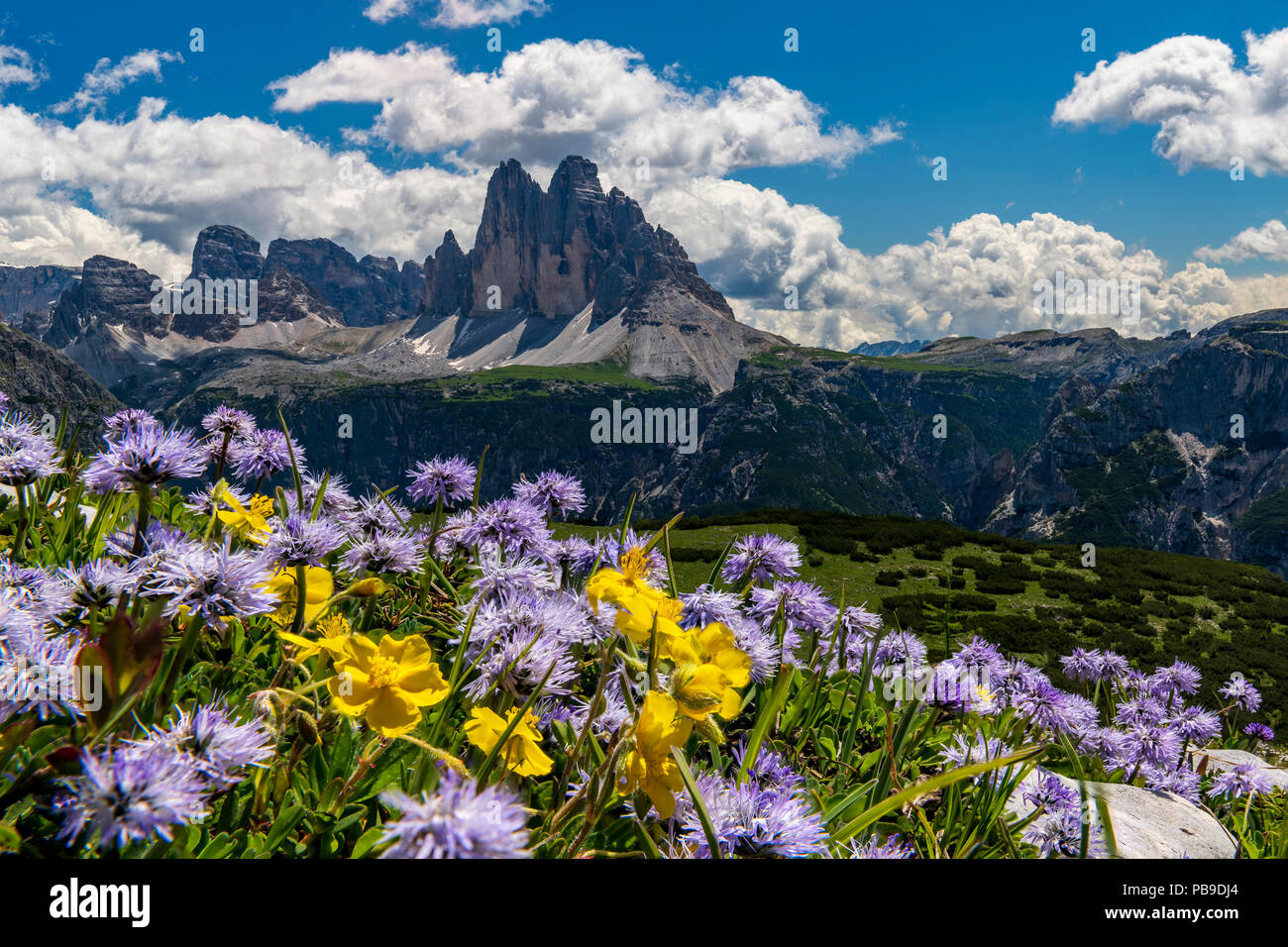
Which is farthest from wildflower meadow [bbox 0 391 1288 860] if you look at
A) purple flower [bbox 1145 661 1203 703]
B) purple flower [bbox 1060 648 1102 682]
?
purple flower [bbox 1145 661 1203 703]

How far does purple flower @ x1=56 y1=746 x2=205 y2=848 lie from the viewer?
117cm

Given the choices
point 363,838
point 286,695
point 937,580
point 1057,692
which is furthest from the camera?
point 937,580

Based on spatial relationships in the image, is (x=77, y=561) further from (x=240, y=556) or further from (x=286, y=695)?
(x=286, y=695)

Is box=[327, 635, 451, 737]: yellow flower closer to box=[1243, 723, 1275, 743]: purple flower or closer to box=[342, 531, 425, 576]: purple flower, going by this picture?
box=[342, 531, 425, 576]: purple flower

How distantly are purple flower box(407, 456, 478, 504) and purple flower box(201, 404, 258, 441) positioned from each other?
0.88 metres

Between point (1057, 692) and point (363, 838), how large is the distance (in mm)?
4299

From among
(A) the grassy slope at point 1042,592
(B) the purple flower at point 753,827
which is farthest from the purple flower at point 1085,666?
(A) the grassy slope at point 1042,592

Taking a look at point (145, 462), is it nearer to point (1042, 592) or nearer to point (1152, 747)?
point (1152, 747)

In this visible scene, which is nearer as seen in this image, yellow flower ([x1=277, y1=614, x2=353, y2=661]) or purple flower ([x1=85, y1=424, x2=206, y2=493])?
yellow flower ([x1=277, y1=614, x2=353, y2=661])

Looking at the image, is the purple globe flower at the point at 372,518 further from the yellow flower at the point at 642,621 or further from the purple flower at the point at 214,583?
the yellow flower at the point at 642,621

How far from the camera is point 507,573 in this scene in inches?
101

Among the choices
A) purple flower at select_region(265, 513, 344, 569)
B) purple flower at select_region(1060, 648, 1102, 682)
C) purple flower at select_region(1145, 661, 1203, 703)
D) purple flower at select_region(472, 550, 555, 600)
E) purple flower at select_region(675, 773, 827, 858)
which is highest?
purple flower at select_region(265, 513, 344, 569)
